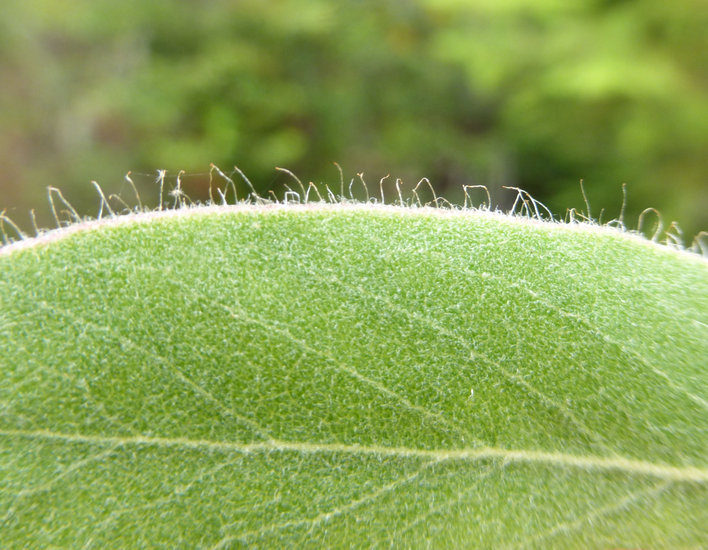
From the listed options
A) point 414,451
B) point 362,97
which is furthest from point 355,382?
point 362,97

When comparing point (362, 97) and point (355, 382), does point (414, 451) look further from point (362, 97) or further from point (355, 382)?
point (362, 97)

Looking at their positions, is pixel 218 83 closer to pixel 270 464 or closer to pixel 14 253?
pixel 14 253

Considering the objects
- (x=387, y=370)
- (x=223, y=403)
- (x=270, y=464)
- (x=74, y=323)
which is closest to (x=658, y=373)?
(x=387, y=370)

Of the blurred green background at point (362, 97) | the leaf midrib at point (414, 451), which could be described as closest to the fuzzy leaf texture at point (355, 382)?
the leaf midrib at point (414, 451)

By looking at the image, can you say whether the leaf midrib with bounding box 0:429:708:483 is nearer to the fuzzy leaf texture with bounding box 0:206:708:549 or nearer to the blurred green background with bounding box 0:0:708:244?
the fuzzy leaf texture with bounding box 0:206:708:549

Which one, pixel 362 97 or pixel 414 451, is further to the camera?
pixel 362 97

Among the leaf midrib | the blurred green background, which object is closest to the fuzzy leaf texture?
the leaf midrib
